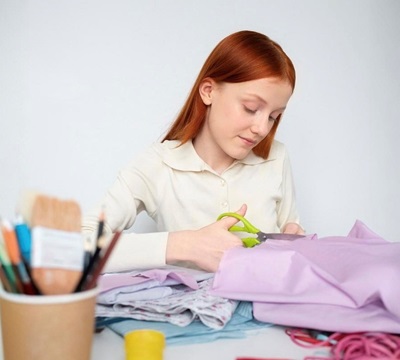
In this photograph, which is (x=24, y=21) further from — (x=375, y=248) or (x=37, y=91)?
(x=375, y=248)

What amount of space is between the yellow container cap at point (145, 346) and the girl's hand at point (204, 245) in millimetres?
327

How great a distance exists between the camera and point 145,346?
1.62 ft

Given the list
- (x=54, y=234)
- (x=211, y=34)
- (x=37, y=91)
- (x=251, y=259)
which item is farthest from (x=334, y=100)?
(x=54, y=234)

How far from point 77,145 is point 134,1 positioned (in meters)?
0.50

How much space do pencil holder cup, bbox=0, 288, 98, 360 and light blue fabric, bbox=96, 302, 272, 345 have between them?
Answer: 0.16 metres

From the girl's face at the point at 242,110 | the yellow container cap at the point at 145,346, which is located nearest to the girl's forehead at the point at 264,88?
the girl's face at the point at 242,110

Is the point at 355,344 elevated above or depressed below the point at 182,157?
below

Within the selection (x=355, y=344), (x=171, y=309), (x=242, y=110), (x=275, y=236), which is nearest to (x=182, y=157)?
(x=242, y=110)

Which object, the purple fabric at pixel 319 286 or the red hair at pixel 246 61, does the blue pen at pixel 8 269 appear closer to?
the purple fabric at pixel 319 286

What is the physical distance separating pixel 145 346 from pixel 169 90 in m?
1.25

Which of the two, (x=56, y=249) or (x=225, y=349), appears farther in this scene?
(x=225, y=349)

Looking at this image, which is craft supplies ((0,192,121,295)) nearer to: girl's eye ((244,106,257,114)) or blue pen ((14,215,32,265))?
blue pen ((14,215,32,265))

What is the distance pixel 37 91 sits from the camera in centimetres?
157

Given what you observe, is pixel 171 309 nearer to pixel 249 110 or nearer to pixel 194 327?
pixel 194 327
